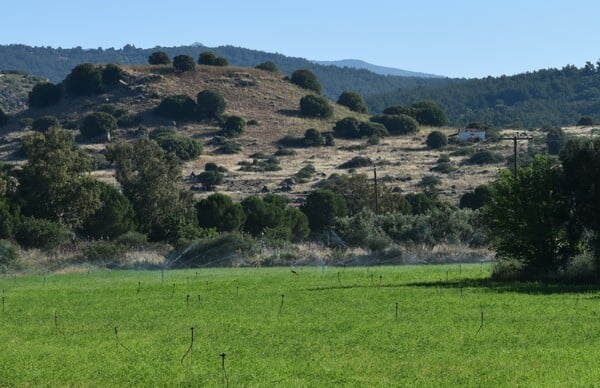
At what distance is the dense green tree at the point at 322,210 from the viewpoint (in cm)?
9088

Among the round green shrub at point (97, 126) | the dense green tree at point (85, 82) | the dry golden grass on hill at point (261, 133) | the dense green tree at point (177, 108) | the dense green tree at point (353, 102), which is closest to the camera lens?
the dry golden grass on hill at point (261, 133)

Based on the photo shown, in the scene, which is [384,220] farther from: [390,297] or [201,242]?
[390,297]

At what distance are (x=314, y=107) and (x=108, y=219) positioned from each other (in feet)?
269

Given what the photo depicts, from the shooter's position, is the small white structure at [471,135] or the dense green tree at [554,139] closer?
the dense green tree at [554,139]

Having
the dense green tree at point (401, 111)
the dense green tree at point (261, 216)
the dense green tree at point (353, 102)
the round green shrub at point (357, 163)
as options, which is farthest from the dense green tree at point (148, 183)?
the dense green tree at point (353, 102)

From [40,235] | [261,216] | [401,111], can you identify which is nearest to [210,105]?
[401,111]

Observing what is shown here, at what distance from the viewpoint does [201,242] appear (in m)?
73.5

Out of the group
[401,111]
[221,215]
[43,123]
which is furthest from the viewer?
[401,111]

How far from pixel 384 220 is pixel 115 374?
56349 mm

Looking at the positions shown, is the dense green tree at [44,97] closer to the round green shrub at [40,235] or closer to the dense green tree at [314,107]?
the dense green tree at [314,107]

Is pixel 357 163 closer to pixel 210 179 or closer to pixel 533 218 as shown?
pixel 210 179

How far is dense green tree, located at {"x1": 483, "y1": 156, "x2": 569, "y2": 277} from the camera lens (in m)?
51.7

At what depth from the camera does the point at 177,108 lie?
6014 inches

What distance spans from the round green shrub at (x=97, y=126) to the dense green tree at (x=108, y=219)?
59.7m
